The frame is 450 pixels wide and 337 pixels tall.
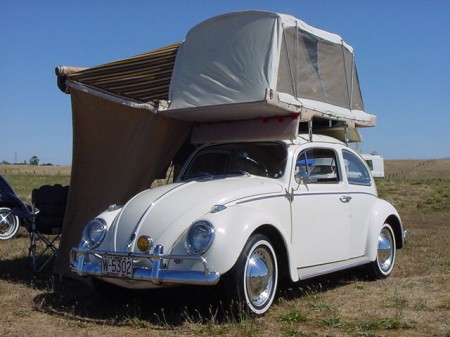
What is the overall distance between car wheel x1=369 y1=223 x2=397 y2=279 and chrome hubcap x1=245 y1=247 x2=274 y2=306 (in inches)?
91.5

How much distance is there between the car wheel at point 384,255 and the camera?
7.38m

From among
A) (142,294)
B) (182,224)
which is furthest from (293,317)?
(142,294)

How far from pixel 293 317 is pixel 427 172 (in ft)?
203

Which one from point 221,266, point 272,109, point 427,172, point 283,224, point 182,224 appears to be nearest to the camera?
point 221,266

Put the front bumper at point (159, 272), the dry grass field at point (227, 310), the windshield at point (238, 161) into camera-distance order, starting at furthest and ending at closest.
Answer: the windshield at point (238, 161)
the dry grass field at point (227, 310)
the front bumper at point (159, 272)

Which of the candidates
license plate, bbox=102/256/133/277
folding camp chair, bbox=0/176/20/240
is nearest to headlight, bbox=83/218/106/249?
license plate, bbox=102/256/133/277

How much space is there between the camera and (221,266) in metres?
4.89

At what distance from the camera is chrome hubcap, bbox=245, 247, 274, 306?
521 cm

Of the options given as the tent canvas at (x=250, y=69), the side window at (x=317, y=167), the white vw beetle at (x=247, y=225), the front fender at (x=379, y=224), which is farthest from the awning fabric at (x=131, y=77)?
the front fender at (x=379, y=224)

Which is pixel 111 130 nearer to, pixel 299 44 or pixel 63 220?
pixel 63 220

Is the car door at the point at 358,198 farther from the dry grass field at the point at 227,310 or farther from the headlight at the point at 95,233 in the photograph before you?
the headlight at the point at 95,233

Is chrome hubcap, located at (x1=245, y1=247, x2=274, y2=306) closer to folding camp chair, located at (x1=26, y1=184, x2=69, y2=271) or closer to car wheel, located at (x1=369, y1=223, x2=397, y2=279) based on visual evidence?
car wheel, located at (x1=369, y1=223, x2=397, y2=279)

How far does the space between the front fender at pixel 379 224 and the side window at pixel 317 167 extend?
77 centimetres

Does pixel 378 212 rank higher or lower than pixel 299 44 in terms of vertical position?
lower
